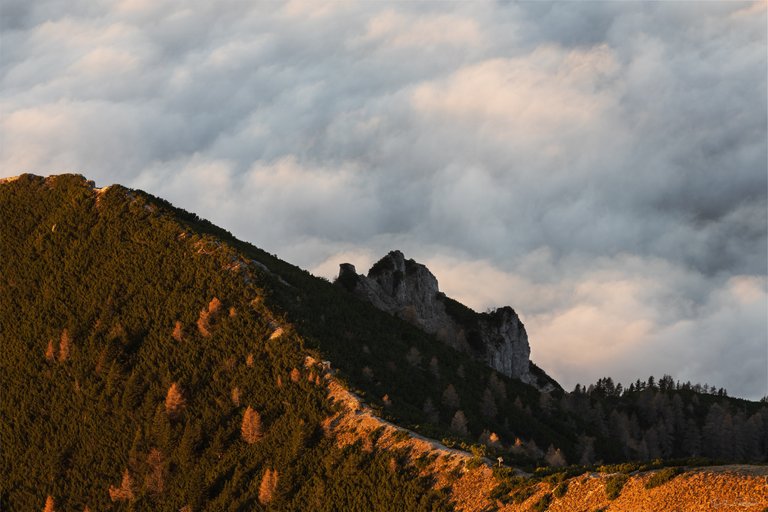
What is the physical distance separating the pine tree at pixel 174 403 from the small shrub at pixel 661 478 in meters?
61.2

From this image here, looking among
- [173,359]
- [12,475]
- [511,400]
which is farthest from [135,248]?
[511,400]

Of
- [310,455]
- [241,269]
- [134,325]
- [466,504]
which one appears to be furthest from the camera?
[241,269]

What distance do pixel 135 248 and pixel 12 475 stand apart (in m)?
44.8

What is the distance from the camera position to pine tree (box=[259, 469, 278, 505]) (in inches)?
3391

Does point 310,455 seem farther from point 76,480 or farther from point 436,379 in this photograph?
point 436,379

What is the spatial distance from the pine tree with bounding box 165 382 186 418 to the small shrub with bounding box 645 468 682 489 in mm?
61172

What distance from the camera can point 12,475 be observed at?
105562 millimetres

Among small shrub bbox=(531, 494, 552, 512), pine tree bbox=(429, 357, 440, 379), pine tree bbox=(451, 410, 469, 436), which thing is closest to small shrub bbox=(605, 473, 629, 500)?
small shrub bbox=(531, 494, 552, 512)

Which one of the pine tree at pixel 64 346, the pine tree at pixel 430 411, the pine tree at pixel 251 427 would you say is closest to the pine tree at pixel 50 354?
the pine tree at pixel 64 346

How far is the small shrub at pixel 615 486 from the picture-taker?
64250 mm

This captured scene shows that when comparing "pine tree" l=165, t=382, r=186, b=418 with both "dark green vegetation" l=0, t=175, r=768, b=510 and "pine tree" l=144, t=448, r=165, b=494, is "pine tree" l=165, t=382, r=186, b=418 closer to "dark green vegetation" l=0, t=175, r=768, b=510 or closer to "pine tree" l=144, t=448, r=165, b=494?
"dark green vegetation" l=0, t=175, r=768, b=510

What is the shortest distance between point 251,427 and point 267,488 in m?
11.7

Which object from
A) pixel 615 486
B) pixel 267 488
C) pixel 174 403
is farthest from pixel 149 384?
pixel 615 486

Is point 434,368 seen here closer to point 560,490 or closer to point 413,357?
point 413,357
